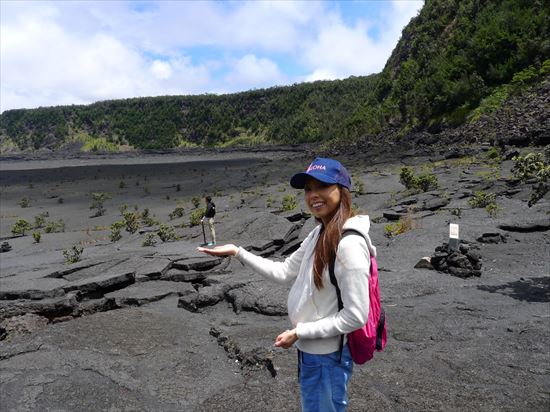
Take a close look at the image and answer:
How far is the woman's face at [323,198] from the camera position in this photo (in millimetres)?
2639

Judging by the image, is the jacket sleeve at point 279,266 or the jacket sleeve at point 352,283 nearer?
the jacket sleeve at point 352,283

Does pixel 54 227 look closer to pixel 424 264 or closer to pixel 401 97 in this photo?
pixel 424 264

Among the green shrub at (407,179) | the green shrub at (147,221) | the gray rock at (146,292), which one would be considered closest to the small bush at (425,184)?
the green shrub at (407,179)

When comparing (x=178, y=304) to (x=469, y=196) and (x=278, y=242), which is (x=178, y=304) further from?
(x=469, y=196)

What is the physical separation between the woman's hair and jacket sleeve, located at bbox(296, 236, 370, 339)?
0.06 m

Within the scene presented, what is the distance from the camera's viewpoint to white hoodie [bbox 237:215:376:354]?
2422mm

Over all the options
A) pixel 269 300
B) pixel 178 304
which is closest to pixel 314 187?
pixel 269 300

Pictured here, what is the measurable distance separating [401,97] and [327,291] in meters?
51.6

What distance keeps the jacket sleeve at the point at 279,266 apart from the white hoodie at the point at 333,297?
0.09 m

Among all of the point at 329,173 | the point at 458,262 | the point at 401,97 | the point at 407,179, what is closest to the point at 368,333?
the point at 329,173

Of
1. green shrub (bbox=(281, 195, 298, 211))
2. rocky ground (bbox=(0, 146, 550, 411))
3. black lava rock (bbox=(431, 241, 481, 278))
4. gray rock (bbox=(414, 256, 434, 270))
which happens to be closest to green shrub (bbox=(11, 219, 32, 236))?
rocky ground (bbox=(0, 146, 550, 411))

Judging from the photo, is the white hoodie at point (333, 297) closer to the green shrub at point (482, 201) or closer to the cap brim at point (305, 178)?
the cap brim at point (305, 178)

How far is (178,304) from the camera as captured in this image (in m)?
8.77

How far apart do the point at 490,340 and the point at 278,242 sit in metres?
7.71
